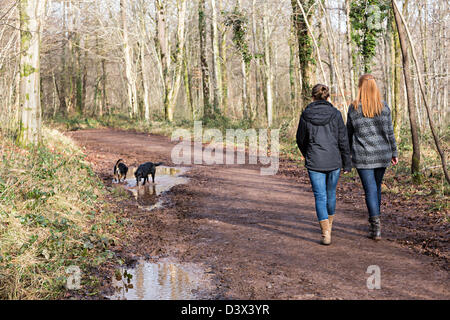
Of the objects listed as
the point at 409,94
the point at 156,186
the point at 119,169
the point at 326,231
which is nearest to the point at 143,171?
the point at 156,186

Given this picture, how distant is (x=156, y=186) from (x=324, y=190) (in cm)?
574

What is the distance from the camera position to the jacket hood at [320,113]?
18.6ft

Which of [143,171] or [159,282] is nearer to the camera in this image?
[159,282]

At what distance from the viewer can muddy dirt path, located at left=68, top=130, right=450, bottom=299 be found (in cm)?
428

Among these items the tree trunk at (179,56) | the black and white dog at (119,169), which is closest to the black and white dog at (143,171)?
the black and white dog at (119,169)

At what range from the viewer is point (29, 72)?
1213 cm

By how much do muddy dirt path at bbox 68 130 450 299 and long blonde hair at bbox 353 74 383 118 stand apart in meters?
1.84

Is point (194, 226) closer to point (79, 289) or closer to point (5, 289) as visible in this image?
point (79, 289)

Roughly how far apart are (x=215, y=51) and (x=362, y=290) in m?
22.0

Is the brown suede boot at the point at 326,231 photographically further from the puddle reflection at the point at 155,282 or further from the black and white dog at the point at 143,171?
the black and white dog at the point at 143,171

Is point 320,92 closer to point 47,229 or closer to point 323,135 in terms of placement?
point 323,135

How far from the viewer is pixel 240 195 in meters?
9.20

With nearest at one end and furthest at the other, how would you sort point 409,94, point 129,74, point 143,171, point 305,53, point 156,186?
point 409,94 < point 143,171 < point 156,186 < point 305,53 < point 129,74

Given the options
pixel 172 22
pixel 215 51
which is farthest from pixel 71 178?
pixel 172 22
